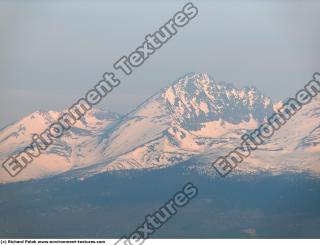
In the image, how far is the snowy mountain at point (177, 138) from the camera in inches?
1035

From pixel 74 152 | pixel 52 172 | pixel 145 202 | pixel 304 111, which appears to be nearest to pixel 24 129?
pixel 52 172

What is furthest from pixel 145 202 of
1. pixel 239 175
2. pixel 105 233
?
pixel 239 175

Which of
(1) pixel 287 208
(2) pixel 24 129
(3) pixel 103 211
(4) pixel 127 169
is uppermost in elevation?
(2) pixel 24 129

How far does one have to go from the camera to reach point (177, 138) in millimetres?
39375

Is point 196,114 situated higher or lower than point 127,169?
higher

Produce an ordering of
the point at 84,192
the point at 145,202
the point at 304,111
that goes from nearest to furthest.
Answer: the point at 145,202 → the point at 84,192 → the point at 304,111

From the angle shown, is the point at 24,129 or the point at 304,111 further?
the point at 304,111

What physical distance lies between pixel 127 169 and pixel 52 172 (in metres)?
4.93

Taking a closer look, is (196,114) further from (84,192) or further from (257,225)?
(257,225)

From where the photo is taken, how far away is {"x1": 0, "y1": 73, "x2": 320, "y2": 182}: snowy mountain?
26.3m

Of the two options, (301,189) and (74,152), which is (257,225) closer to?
(301,189)

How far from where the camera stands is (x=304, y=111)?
34.1 m

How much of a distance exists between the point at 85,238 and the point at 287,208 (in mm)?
6942

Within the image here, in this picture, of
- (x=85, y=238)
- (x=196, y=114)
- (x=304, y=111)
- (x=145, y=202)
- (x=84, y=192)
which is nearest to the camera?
(x=85, y=238)
